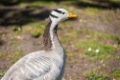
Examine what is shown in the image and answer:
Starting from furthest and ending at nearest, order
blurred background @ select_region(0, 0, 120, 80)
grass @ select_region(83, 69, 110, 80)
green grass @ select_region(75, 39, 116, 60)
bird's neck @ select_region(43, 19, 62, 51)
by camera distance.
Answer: green grass @ select_region(75, 39, 116, 60) → blurred background @ select_region(0, 0, 120, 80) → grass @ select_region(83, 69, 110, 80) → bird's neck @ select_region(43, 19, 62, 51)

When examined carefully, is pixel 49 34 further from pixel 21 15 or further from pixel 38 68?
pixel 21 15

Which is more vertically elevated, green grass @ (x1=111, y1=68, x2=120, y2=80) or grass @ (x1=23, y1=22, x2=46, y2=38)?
green grass @ (x1=111, y1=68, x2=120, y2=80)

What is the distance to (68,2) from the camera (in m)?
13.2

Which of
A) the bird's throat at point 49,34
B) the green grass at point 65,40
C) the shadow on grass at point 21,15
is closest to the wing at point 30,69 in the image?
the bird's throat at point 49,34

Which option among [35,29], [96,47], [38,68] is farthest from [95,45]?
[38,68]

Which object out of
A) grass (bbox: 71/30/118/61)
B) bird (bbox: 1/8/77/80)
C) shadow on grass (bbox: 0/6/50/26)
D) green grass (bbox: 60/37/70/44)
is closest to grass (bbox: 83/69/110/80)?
grass (bbox: 71/30/118/61)

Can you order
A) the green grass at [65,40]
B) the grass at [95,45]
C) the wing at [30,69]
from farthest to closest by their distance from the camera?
the green grass at [65,40] → the grass at [95,45] → the wing at [30,69]

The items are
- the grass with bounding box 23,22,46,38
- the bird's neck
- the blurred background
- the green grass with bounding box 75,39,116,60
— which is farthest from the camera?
the grass with bounding box 23,22,46,38

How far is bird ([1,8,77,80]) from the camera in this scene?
17.3 ft

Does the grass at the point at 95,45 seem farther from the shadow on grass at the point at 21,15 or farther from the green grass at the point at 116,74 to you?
the shadow on grass at the point at 21,15

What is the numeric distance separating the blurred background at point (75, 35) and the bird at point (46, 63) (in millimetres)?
1609

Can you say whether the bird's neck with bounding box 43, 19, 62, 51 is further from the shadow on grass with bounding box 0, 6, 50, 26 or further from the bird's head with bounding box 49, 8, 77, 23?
the shadow on grass with bounding box 0, 6, 50, 26

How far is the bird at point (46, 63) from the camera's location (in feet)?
17.3

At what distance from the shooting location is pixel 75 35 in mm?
10023
